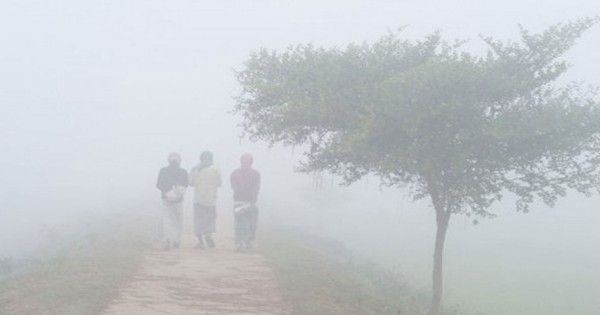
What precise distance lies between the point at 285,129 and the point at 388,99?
111 inches

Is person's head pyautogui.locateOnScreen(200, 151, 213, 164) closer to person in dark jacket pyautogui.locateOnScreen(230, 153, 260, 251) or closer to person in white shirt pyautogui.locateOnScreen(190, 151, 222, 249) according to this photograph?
person in white shirt pyautogui.locateOnScreen(190, 151, 222, 249)

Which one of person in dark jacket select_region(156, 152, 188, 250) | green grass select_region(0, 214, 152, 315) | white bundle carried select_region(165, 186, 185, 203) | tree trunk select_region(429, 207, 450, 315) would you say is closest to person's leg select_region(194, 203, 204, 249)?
person in dark jacket select_region(156, 152, 188, 250)

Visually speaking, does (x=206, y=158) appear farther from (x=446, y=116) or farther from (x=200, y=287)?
(x=446, y=116)

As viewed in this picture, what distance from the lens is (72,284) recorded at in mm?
13492

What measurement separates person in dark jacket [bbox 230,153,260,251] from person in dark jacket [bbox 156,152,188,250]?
1.16 metres

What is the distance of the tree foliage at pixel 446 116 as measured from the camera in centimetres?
1339

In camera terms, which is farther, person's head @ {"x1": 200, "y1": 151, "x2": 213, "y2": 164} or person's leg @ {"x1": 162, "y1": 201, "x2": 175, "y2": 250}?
person's head @ {"x1": 200, "y1": 151, "x2": 213, "y2": 164}

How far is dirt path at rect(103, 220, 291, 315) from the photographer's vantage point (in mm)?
12352

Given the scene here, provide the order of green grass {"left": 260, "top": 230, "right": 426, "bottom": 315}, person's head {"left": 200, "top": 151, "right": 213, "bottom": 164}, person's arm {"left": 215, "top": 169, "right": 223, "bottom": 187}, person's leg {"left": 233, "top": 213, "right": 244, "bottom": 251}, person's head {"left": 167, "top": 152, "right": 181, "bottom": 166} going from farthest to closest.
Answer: person's head {"left": 200, "top": 151, "right": 213, "bottom": 164} < person's arm {"left": 215, "top": 169, "right": 223, "bottom": 187} < person's head {"left": 167, "top": 152, "right": 181, "bottom": 166} < person's leg {"left": 233, "top": 213, "right": 244, "bottom": 251} < green grass {"left": 260, "top": 230, "right": 426, "bottom": 315}

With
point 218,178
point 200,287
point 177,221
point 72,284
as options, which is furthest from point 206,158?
point 72,284

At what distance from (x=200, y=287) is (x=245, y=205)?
5.60m

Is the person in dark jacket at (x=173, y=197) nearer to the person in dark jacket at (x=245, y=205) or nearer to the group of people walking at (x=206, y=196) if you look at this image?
the group of people walking at (x=206, y=196)

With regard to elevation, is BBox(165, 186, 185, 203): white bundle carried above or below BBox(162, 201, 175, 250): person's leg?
above

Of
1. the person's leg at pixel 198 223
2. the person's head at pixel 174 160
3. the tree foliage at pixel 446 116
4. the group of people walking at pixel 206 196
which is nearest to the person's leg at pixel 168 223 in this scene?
the group of people walking at pixel 206 196
